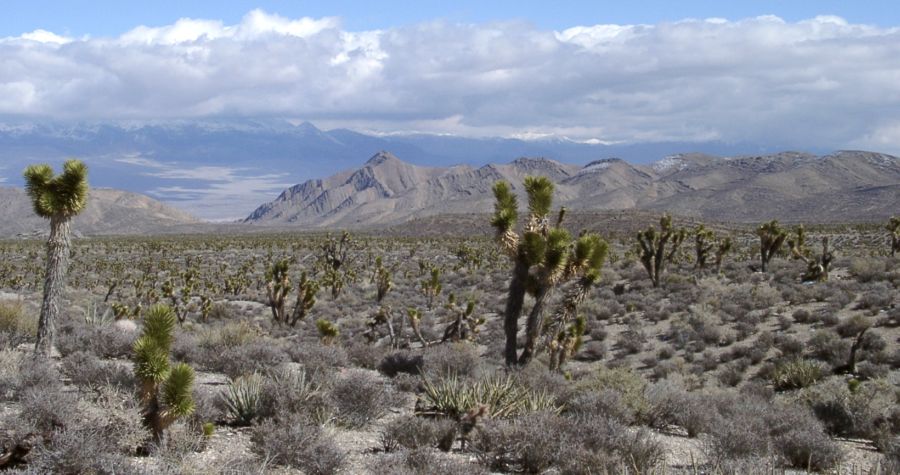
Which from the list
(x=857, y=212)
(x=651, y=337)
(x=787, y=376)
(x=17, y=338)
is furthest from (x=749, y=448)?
(x=857, y=212)

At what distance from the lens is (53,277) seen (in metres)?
12.8

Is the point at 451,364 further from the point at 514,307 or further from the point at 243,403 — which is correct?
the point at 243,403

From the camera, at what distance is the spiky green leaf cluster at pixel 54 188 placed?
12.5 metres

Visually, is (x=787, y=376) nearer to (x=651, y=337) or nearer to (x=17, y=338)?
(x=651, y=337)

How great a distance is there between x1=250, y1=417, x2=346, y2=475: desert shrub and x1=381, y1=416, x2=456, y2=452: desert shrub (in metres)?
0.84

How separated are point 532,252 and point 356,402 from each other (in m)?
6.00

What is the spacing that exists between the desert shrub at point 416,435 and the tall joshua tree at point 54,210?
7355 mm

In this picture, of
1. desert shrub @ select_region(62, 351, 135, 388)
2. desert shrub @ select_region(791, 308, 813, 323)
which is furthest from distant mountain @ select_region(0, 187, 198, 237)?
desert shrub @ select_region(62, 351, 135, 388)

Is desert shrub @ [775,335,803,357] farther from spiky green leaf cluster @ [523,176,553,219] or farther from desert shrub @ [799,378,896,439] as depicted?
spiky green leaf cluster @ [523,176,553,219]

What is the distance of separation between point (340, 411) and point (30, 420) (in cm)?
374

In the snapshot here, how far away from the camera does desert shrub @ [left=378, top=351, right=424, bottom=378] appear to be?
14026 mm

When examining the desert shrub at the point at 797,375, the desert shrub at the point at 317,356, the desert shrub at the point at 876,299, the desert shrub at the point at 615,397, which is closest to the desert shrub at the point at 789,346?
the desert shrub at the point at 797,375

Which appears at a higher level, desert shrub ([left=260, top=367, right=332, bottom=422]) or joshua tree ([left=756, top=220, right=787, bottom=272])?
joshua tree ([left=756, top=220, right=787, bottom=272])

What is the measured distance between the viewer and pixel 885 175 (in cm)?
18225
